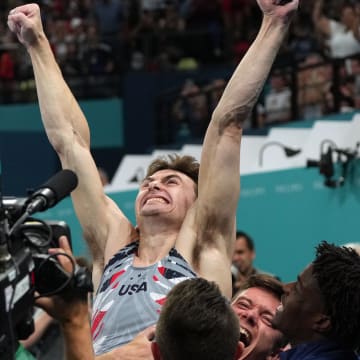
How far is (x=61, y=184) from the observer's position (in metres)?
3.20

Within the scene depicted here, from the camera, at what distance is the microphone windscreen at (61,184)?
316cm

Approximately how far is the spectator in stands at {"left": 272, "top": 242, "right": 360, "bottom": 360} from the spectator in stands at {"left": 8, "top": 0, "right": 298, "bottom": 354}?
76cm

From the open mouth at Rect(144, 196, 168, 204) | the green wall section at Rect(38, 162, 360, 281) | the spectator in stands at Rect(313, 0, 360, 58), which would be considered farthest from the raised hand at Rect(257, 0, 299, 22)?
the spectator in stands at Rect(313, 0, 360, 58)

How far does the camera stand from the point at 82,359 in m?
3.07

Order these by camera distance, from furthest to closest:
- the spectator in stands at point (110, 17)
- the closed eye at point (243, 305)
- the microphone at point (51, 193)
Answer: the spectator in stands at point (110, 17)
the closed eye at point (243, 305)
the microphone at point (51, 193)

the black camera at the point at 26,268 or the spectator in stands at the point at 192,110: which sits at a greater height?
the black camera at the point at 26,268

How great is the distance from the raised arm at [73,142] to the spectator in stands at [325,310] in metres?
1.25

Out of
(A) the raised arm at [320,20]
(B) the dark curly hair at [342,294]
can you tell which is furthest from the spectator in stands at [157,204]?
(A) the raised arm at [320,20]

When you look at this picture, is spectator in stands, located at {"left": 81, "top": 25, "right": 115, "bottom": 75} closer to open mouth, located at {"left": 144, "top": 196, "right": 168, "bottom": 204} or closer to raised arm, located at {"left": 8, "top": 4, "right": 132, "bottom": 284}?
raised arm, located at {"left": 8, "top": 4, "right": 132, "bottom": 284}

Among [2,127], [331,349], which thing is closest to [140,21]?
[2,127]

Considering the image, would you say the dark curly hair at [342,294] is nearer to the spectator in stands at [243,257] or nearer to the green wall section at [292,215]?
the spectator in stands at [243,257]

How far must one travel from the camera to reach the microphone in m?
3.08

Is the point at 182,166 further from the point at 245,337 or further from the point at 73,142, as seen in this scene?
the point at 245,337

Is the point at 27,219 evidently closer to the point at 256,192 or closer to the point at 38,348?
the point at 38,348
